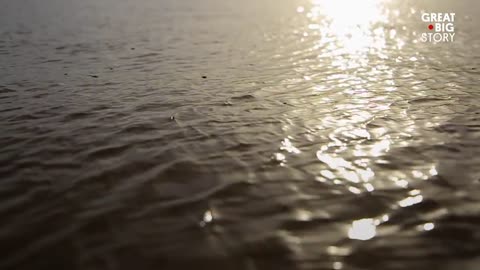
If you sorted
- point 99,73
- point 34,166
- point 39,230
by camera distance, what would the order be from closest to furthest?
point 39,230
point 34,166
point 99,73

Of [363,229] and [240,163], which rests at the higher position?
[240,163]

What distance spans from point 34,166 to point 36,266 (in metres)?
2.54

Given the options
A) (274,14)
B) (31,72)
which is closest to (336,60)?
(31,72)

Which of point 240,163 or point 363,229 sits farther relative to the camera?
point 240,163

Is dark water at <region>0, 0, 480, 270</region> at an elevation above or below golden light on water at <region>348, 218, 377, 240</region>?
above

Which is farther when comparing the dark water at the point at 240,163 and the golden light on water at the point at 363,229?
the golden light on water at the point at 363,229

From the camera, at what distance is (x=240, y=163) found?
20.4ft

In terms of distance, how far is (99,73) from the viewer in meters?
12.5

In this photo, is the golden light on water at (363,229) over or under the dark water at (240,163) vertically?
under

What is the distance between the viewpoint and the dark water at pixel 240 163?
14.0ft

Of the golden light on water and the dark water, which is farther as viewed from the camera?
Answer: the golden light on water

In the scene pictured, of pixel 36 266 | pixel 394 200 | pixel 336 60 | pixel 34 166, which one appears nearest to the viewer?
pixel 36 266

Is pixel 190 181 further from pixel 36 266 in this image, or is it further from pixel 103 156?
pixel 36 266

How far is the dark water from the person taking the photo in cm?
428
